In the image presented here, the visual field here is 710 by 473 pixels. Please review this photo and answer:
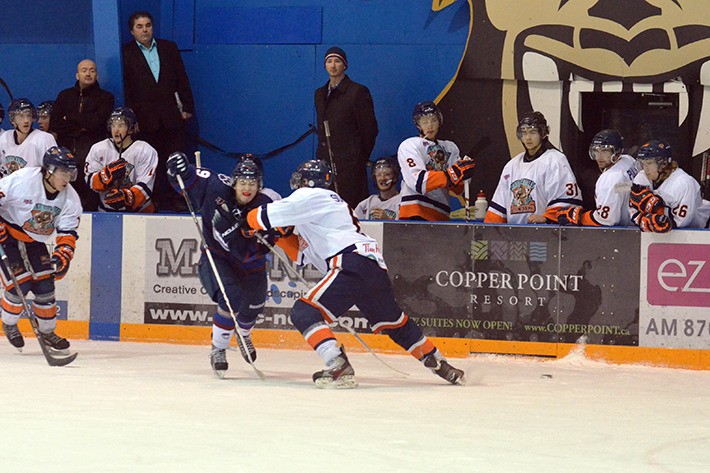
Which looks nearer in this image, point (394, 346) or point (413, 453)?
point (413, 453)

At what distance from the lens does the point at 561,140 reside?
912cm

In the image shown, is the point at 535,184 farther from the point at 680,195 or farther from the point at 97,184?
the point at 97,184

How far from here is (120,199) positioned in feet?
27.6

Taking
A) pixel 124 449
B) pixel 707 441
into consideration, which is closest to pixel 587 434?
pixel 707 441

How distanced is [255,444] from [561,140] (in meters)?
5.23

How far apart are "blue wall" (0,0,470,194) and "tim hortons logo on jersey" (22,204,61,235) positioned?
2.23 metres

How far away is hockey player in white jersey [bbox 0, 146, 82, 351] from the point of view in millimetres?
7219

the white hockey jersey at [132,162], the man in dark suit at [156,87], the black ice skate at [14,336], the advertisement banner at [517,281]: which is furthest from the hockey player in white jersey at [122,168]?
the advertisement banner at [517,281]

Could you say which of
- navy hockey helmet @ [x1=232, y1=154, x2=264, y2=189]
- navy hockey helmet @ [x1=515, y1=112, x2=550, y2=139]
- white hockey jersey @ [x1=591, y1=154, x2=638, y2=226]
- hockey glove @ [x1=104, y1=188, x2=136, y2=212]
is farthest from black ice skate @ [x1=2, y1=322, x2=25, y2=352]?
white hockey jersey @ [x1=591, y1=154, x2=638, y2=226]

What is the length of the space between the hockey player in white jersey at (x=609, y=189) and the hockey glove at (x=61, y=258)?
290 centimetres

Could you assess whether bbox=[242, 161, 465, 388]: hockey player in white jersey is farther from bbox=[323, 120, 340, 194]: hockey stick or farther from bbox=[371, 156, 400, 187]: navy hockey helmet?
bbox=[323, 120, 340, 194]: hockey stick

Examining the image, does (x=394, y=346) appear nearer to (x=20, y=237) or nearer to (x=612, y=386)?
(x=612, y=386)

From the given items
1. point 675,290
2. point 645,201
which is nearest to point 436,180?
point 645,201

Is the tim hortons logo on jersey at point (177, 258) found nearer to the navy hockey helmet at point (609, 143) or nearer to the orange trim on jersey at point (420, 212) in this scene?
the orange trim on jersey at point (420, 212)
